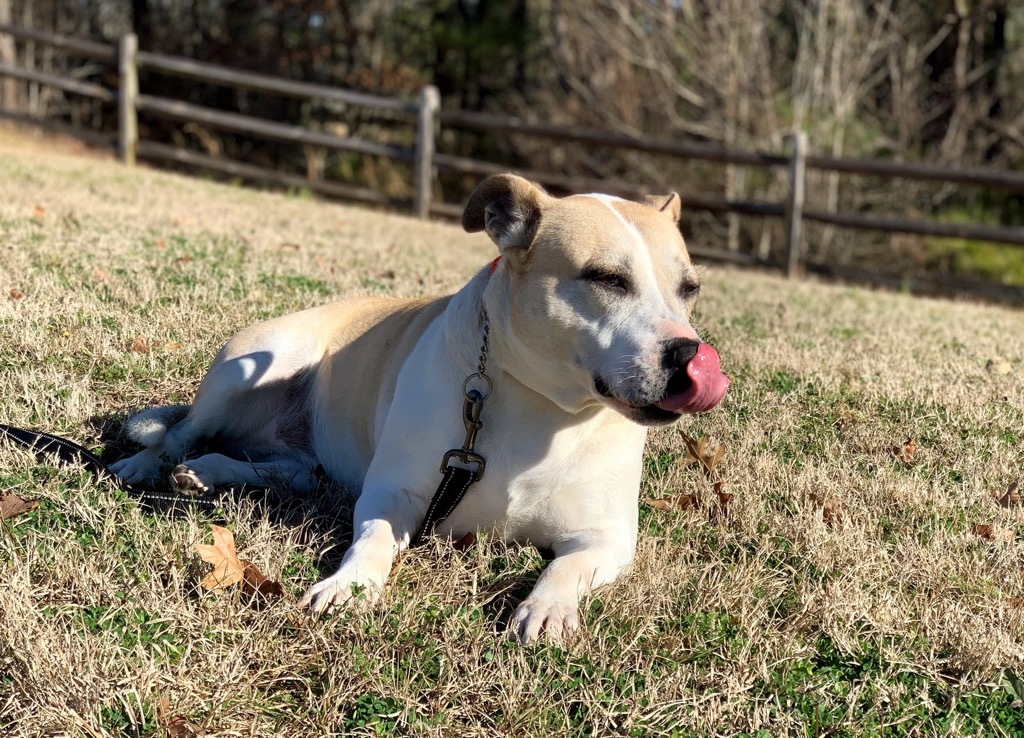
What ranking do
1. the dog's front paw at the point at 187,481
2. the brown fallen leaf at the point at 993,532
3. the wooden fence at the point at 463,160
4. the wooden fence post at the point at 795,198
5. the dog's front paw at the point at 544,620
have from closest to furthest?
the dog's front paw at the point at 544,620 < the dog's front paw at the point at 187,481 < the brown fallen leaf at the point at 993,532 < the wooden fence at the point at 463,160 < the wooden fence post at the point at 795,198

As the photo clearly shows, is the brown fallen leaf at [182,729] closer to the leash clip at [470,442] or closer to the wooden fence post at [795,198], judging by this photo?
the leash clip at [470,442]

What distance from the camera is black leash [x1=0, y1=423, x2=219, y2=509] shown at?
3457 millimetres

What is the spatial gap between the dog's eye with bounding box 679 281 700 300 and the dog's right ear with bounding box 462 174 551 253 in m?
0.50

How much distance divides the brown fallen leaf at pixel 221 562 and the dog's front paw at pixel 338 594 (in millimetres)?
225

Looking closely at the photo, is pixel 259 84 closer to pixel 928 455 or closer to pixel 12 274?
pixel 12 274

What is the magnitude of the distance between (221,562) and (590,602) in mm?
1071

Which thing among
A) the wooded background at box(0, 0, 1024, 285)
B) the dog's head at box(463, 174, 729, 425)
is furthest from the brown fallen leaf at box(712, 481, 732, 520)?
the wooded background at box(0, 0, 1024, 285)

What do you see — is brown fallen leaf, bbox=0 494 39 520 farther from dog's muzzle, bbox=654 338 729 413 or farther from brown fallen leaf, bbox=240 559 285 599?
dog's muzzle, bbox=654 338 729 413

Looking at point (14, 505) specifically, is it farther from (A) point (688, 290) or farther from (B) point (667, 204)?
(B) point (667, 204)

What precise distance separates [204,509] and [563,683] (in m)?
1.40

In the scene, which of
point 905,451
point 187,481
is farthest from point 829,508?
point 187,481

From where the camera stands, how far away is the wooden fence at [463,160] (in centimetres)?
1224

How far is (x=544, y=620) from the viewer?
9.49ft

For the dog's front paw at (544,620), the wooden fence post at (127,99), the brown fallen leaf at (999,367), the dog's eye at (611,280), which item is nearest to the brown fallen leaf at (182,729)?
the dog's front paw at (544,620)
